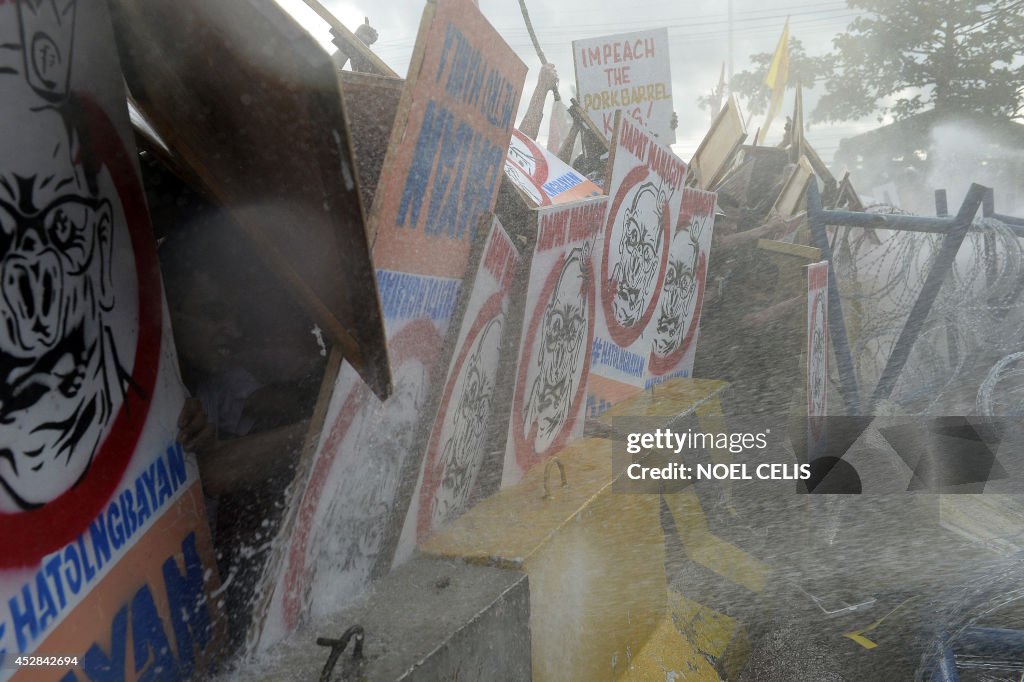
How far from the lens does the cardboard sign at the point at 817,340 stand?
5.71m

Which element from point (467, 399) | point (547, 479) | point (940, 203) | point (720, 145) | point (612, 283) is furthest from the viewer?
point (940, 203)

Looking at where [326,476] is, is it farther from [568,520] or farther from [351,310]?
[568,520]

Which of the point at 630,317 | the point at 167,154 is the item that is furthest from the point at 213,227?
the point at 630,317

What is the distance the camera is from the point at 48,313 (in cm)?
165

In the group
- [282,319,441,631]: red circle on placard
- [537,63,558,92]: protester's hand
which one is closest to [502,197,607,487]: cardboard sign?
[282,319,441,631]: red circle on placard

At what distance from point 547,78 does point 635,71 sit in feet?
6.09

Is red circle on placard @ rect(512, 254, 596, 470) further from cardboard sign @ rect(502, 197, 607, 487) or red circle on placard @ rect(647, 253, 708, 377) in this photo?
red circle on placard @ rect(647, 253, 708, 377)

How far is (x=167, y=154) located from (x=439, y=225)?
87cm

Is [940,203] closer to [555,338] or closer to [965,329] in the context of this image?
[965,329]

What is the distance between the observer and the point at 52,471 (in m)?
1.65

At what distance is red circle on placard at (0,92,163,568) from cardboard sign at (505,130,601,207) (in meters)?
2.30

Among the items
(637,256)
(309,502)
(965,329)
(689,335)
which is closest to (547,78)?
(689,335)

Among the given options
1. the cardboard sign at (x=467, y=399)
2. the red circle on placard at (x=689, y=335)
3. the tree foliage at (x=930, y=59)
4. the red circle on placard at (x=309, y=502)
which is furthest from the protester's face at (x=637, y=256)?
the tree foliage at (x=930, y=59)

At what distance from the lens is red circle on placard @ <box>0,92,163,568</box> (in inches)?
62.4
